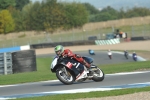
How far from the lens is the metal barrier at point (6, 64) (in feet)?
75.0

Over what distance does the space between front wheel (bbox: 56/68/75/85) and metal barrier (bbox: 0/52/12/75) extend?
9.65 m

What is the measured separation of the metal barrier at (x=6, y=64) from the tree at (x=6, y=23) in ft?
162

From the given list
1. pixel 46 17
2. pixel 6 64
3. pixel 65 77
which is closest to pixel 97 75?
pixel 65 77

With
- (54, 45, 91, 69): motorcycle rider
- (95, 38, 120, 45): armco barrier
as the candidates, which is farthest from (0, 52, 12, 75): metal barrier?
(95, 38, 120, 45): armco barrier

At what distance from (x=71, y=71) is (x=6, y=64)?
33.1 feet

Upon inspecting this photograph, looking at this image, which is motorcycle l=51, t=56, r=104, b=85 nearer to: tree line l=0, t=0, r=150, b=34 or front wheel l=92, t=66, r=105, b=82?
front wheel l=92, t=66, r=105, b=82

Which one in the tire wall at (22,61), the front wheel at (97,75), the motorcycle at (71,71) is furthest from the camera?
the tire wall at (22,61)

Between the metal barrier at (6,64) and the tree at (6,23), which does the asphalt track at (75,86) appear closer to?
the metal barrier at (6,64)

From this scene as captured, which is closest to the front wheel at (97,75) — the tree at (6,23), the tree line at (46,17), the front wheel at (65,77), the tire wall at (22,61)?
the front wheel at (65,77)

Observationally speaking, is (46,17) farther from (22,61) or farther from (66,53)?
(66,53)

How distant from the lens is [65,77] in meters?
13.6

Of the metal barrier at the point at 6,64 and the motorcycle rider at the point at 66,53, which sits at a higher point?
the motorcycle rider at the point at 66,53

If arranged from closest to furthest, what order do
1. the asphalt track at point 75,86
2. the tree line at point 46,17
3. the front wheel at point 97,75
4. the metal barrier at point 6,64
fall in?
the asphalt track at point 75,86, the front wheel at point 97,75, the metal barrier at point 6,64, the tree line at point 46,17

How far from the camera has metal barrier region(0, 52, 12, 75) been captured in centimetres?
2286
